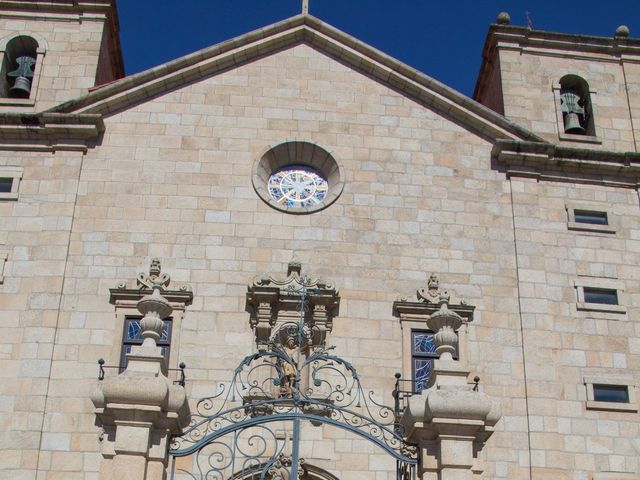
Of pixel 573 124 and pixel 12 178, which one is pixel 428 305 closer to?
pixel 573 124

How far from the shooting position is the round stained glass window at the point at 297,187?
1884 centimetres

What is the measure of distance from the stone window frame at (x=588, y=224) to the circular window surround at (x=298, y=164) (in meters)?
4.12

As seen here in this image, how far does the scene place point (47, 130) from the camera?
18797 mm

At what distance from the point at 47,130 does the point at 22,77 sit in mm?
2072

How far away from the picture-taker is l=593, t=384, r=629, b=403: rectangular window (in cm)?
1705

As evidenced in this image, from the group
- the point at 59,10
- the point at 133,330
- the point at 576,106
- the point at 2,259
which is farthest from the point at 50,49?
the point at 576,106

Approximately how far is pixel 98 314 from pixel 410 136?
21.7ft

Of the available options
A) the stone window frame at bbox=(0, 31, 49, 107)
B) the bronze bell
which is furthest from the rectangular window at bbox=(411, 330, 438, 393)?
the stone window frame at bbox=(0, 31, 49, 107)

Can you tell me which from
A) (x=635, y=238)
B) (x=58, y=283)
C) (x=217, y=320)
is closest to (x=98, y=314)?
(x=58, y=283)

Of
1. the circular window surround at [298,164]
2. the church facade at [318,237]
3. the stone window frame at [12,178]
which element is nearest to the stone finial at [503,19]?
the church facade at [318,237]

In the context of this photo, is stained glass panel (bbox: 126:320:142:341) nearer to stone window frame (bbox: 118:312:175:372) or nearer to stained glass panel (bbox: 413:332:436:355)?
stone window frame (bbox: 118:312:175:372)

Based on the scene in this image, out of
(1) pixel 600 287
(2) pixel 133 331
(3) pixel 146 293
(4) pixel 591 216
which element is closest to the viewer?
(2) pixel 133 331

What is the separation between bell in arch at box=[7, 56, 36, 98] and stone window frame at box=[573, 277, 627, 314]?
10909 millimetres

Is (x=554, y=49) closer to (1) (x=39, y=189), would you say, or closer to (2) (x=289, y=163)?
(2) (x=289, y=163)
